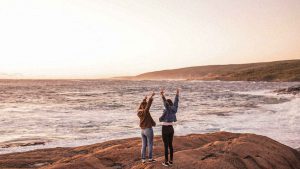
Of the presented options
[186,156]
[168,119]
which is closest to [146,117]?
[168,119]

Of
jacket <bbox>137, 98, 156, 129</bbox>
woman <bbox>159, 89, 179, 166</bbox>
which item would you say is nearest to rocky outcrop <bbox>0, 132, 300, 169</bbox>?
woman <bbox>159, 89, 179, 166</bbox>

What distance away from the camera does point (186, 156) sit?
10102 millimetres

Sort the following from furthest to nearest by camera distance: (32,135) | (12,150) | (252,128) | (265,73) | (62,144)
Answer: (265,73) < (252,128) < (32,135) < (62,144) < (12,150)

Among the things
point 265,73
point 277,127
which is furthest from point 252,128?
point 265,73

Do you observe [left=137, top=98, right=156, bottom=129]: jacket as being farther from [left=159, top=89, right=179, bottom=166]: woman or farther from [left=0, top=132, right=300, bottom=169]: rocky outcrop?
[left=0, top=132, right=300, bottom=169]: rocky outcrop

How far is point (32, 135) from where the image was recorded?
19.0m

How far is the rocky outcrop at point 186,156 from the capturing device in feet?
32.6

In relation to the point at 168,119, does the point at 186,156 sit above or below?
below

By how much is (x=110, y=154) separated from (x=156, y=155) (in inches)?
59.2

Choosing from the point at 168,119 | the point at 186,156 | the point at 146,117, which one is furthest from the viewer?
the point at 186,156

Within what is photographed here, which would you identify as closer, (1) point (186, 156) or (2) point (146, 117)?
(2) point (146, 117)

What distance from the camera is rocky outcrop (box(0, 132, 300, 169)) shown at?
993 cm

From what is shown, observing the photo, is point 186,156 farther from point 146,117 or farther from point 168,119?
point 146,117

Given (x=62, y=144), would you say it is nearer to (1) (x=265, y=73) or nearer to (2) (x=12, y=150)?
(2) (x=12, y=150)
